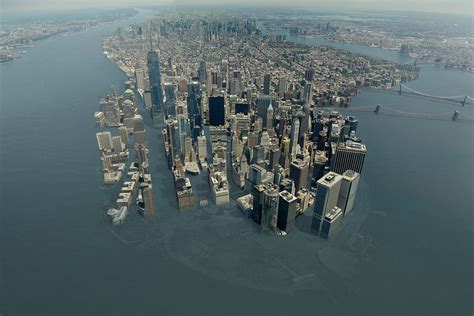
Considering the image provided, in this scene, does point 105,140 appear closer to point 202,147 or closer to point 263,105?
point 202,147

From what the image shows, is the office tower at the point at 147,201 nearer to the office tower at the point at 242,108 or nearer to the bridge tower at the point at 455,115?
the office tower at the point at 242,108

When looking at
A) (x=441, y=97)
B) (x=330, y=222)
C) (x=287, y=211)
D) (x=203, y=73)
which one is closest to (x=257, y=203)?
(x=287, y=211)

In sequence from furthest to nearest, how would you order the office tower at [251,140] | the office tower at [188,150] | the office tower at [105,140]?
the office tower at [251,140], the office tower at [105,140], the office tower at [188,150]

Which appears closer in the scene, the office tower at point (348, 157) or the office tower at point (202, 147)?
the office tower at point (348, 157)

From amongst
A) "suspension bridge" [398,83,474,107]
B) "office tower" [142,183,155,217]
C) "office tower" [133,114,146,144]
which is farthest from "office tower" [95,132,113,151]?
"suspension bridge" [398,83,474,107]

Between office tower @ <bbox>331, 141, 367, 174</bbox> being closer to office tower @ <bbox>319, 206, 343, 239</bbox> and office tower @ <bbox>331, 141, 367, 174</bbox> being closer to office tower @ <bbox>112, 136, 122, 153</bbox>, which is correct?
office tower @ <bbox>319, 206, 343, 239</bbox>

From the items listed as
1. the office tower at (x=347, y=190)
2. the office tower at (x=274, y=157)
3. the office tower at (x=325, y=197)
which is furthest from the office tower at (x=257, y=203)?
the office tower at (x=274, y=157)

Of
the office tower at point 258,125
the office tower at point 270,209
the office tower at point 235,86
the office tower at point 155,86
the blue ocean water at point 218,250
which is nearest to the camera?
the blue ocean water at point 218,250
